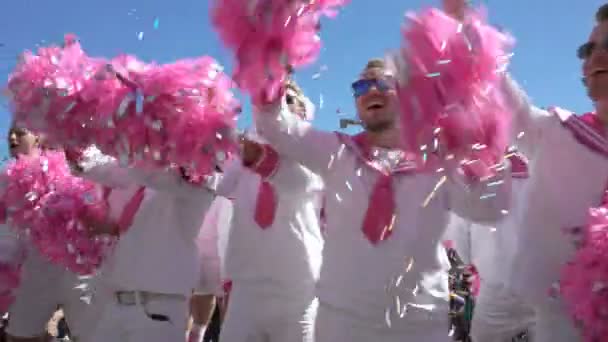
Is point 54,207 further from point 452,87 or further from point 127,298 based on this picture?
point 452,87

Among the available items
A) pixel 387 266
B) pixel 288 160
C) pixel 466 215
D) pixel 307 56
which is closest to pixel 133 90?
pixel 288 160

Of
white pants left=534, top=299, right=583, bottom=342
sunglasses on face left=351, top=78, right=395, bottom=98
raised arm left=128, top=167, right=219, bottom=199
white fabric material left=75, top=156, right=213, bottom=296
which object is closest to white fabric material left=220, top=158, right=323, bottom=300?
white fabric material left=75, top=156, right=213, bottom=296

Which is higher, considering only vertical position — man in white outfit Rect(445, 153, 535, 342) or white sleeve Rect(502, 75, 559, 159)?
white sleeve Rect(502, 75, 559, 159)

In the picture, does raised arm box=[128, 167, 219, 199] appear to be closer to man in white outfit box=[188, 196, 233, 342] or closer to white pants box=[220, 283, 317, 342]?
white pants box=[220, 283, 317, 342]

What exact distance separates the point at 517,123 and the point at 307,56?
797mm

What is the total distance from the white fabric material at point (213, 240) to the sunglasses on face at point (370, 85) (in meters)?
1.41

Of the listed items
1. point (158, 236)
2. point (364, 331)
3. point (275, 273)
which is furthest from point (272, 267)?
point (364, 331)

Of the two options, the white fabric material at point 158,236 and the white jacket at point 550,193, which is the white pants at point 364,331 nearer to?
the white jacket at point 550,193

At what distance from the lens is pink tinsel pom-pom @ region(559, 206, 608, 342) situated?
2012mm

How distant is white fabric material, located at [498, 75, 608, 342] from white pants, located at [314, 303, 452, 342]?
0.39 m

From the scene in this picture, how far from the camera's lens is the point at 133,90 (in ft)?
9.20

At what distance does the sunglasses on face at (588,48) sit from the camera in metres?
2.28

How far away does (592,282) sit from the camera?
2023 millimetres

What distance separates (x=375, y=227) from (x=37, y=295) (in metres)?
2.78
